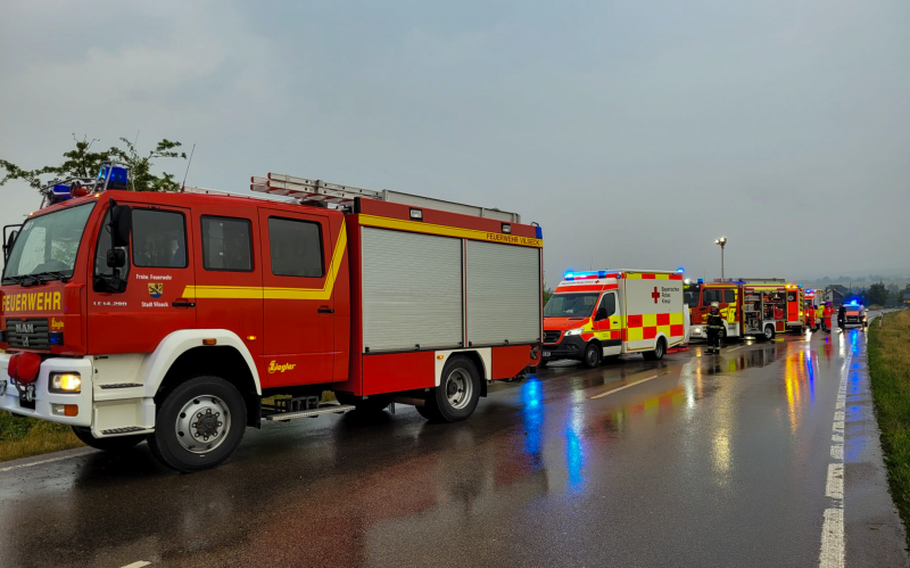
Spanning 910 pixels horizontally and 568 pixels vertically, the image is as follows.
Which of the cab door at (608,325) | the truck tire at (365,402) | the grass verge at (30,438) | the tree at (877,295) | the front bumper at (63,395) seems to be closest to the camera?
the front bumper at (63,395)

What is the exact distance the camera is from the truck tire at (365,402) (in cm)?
779

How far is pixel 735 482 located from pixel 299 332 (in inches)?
179

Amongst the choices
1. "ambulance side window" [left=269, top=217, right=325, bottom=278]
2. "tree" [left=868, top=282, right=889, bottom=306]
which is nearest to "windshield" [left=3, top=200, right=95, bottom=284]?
"ambulance side window" [left=269, top=217, right=325, bottom=278]

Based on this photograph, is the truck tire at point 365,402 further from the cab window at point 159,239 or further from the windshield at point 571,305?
the windshield at point 571,305

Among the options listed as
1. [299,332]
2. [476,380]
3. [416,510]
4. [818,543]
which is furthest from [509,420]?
[818,543]

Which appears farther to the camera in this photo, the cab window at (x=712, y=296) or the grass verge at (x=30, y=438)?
the cab window at (x=712, y=296)

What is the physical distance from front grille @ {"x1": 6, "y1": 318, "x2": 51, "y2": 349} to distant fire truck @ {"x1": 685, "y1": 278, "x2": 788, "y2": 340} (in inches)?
924

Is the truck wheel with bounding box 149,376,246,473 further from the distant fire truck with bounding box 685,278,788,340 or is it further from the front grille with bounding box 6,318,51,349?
the distant fire truck with bounding box 685,278,788,340

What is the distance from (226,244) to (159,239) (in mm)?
642

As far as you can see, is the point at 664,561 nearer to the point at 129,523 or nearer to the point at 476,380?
the point at 129,523

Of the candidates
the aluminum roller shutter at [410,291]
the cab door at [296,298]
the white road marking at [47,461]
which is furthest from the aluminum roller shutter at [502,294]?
the white road marking at [47,461]

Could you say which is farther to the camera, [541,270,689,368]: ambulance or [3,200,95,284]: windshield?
[541,270,689,368]: ambulance

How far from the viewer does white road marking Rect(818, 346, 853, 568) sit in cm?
409

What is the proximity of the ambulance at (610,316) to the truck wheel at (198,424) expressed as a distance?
11414 mm
